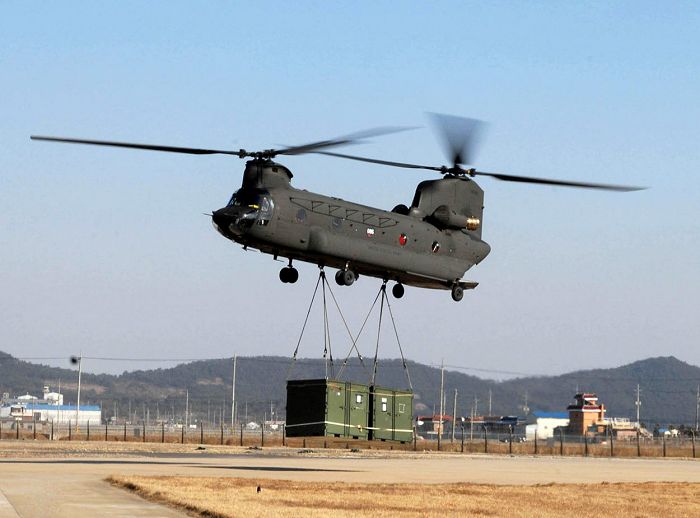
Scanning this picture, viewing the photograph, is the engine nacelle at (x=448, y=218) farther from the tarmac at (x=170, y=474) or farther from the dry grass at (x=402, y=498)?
the dry grass at (x=402, y=498)

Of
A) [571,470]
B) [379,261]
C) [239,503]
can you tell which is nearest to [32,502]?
[239,503]

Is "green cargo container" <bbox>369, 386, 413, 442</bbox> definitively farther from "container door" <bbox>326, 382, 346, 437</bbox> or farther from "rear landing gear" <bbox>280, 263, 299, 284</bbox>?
"rear landing gear" <bbox>280, 263, 299, 284</bbox>

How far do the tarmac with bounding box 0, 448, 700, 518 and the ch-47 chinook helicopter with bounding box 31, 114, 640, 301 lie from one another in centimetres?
814

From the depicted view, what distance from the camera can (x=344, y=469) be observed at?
175 feet

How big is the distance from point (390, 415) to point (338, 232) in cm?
1072

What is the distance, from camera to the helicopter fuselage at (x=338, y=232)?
128ft

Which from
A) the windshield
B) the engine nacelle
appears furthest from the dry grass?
the engine nacelle

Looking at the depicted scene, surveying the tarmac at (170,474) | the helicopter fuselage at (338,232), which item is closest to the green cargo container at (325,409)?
the tarmac at (170,474)

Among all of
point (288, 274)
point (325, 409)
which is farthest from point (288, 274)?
point (325, 409)

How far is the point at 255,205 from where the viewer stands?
128 ft

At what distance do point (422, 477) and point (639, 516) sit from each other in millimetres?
16311

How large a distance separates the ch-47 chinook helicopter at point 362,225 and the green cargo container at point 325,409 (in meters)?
4.62

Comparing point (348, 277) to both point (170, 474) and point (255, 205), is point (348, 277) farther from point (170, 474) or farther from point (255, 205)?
point (170, 474)

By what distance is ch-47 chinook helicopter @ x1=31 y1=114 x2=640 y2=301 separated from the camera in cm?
3906
